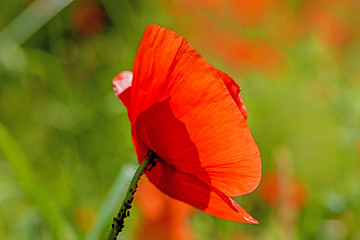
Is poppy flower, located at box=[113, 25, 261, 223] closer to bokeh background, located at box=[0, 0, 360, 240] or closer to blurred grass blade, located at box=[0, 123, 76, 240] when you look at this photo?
blurred grass blade, located at box=[0, 123, 76, 240]

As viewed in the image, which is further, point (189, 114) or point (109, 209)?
point (109, 209)

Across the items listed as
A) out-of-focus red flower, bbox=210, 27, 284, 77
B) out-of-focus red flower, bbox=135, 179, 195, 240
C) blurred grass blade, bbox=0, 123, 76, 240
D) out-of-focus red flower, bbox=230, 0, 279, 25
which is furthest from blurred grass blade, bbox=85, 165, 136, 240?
out-of-focus red flower, bbox=230, 0, 279, 25

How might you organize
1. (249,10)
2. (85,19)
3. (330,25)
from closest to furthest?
(85,19) < (330,25) < (249,10)

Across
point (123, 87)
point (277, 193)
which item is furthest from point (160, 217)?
point (123, 87)

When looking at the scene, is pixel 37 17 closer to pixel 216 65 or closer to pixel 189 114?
pixel 189 114

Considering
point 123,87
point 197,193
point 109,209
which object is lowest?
point 109,209

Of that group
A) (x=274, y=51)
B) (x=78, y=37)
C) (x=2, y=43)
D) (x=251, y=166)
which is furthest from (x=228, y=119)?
(x=274, y=51)

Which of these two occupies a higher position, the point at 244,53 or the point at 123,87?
the point at 123,87

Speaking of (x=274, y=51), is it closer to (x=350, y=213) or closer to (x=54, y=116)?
(x=54, y=116)
